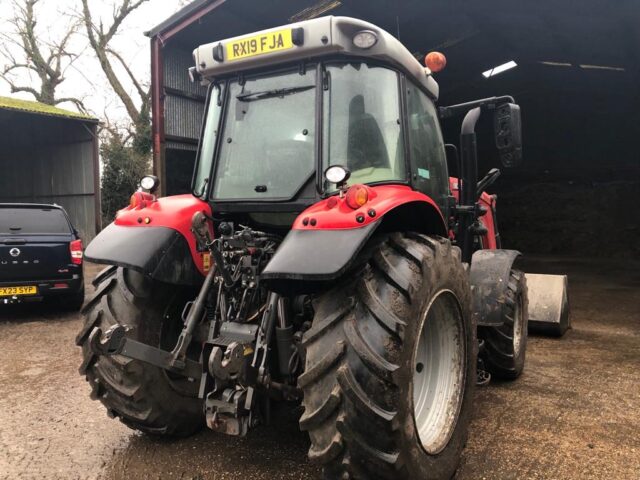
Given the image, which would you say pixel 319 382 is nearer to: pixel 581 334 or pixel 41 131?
pixel 581 334

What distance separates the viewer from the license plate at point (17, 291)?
6.55 m

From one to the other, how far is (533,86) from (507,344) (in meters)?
12.8

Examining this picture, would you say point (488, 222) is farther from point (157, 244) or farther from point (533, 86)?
point (533, 86)

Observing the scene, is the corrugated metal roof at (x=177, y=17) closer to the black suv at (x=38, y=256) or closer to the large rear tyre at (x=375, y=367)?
the black suv at (x=38, y=256)

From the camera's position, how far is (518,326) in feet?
14.5

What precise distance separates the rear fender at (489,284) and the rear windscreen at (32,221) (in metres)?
5.73

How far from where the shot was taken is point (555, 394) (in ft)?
12.8


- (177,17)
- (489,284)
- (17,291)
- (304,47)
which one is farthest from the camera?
(177,17)

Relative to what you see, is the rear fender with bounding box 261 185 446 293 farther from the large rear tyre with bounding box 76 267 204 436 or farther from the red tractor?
the large rear tyre with bounding box 76 267 204 436

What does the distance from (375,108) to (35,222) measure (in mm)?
6052

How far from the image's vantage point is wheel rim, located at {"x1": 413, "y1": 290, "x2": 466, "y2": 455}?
2742 millimetres

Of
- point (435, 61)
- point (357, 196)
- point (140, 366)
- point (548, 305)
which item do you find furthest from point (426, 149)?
point (548, 305)

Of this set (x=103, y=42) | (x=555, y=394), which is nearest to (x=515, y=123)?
(x=555, y=394)

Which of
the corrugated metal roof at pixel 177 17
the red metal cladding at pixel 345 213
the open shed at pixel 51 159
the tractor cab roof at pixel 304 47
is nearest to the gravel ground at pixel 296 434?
the red metal cladding at pixel 345 213
